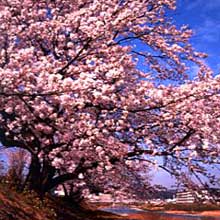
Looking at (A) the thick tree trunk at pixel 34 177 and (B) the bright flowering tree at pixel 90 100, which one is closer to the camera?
(B) the bright flowering tree at pixel 90 100

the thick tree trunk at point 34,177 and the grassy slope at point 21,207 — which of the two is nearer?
the grassy slope at point 21,207

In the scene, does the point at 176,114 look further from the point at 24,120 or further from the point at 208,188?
the point at 24,120

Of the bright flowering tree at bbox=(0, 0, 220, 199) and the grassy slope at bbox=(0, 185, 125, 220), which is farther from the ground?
the bright flowering tree at bbox=(0, 0, 220, 199)

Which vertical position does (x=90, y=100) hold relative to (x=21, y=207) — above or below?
above

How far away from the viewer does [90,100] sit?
590 inches

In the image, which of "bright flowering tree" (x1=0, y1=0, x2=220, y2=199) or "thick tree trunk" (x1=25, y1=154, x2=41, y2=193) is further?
"thick tree trunk" (x1=25, y1=154, x2=41, y2=193)

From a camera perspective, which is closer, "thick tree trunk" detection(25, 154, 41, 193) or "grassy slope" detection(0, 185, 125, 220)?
"grassy slope" detection(0, 185, 125, 220)

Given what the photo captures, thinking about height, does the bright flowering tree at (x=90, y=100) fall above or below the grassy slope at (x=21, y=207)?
above

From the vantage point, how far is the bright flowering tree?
591 inches

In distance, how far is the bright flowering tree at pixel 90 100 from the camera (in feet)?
49.2

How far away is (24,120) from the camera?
1625 centimetres

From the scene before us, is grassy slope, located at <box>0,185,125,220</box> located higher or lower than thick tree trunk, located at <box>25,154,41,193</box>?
lower

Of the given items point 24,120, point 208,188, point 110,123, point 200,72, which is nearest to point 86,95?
point 110,123

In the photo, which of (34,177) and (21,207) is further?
(34,177)
